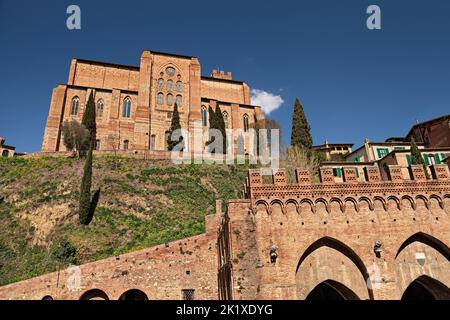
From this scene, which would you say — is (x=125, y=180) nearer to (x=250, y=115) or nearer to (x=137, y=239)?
(x=137, y=239)

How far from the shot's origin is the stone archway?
14.1 m

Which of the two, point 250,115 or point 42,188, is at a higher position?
point 250,115

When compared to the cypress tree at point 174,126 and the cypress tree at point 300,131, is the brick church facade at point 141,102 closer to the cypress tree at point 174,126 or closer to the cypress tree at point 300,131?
the cypress tree at point 174,126

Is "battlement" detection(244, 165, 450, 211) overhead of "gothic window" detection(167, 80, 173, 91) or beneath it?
beneath

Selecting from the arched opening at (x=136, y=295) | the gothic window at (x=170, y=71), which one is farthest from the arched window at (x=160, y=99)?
the arched opening at (x=136, y=295)

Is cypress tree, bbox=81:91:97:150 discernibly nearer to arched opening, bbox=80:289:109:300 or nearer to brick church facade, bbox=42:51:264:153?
brick church facade, bbox=42:51:264:153

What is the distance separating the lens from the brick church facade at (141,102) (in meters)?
52.1

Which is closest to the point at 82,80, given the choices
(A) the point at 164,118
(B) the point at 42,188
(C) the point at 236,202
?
(A) the point at 164,118

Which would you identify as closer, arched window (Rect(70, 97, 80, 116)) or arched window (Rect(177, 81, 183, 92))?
arched window (Rect(70, 97, 80, 116))

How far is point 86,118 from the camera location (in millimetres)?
48594

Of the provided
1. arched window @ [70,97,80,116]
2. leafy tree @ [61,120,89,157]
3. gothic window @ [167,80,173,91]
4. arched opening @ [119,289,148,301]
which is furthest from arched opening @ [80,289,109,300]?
gothic window @ [167,80,173,91]

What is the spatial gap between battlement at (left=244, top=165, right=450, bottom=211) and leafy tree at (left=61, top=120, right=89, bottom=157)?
33703mm

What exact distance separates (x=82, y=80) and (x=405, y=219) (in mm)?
56227

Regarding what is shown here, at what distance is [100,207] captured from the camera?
102ft
